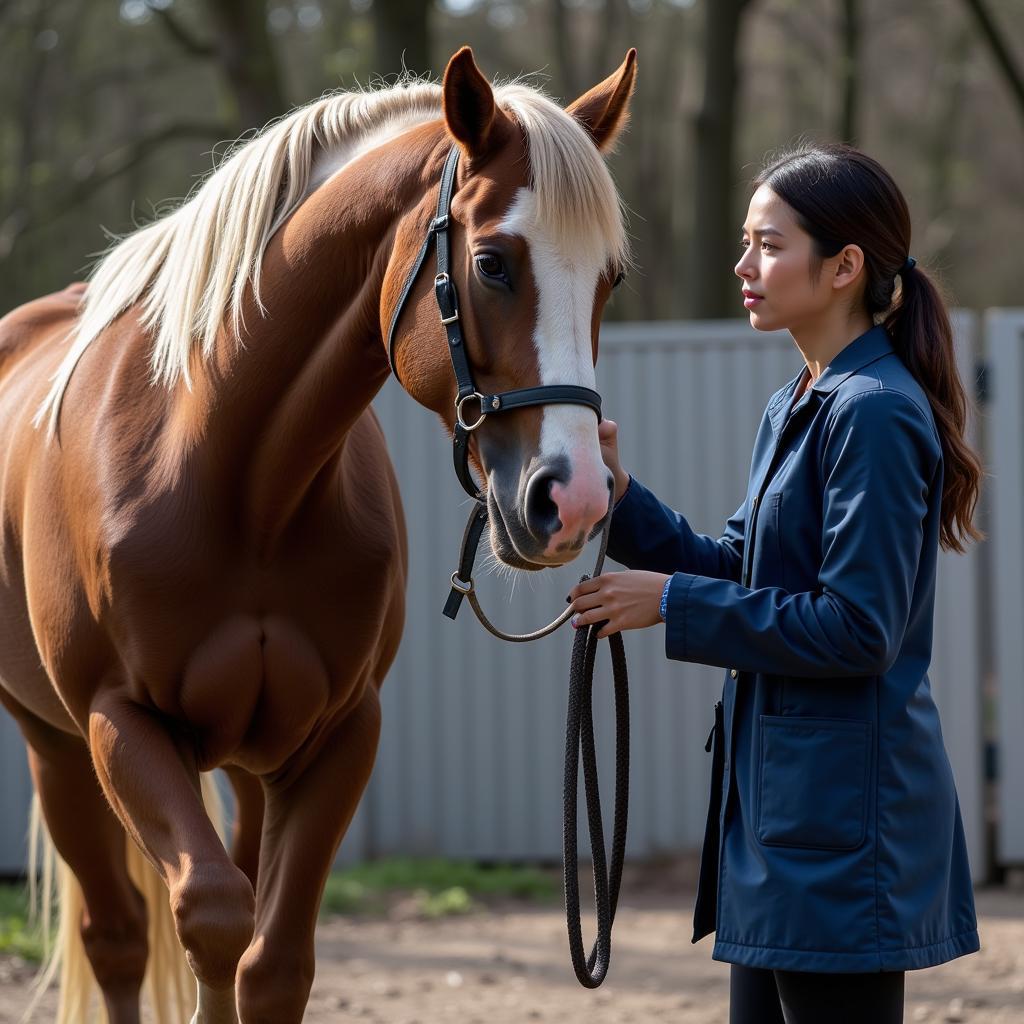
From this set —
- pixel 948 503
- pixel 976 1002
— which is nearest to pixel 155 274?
pixel 948 503

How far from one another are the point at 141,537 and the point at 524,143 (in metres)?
0.89

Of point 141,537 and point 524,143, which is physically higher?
point 524,143

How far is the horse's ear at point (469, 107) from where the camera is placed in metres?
1.91

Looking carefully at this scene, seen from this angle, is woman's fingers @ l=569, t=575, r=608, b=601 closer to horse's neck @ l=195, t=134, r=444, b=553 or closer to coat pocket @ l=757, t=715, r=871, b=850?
coat pocket @ l=757, t=715, r=871, b=850

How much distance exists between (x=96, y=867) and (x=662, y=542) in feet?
5.30

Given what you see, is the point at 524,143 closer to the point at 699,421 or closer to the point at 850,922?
the point at 850,922

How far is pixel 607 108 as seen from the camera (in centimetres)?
216

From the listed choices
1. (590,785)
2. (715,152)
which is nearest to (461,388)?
(590,785)

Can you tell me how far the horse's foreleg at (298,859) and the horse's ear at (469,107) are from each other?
3.55ft

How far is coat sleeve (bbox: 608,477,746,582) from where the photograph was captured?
227 cm

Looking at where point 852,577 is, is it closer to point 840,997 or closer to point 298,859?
point 840,997

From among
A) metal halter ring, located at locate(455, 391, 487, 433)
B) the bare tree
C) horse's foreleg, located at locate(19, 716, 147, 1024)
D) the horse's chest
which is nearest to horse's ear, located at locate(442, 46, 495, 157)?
metal halter ring, located at locate(455, 391, 487, 433)

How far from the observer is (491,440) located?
189 centimetres

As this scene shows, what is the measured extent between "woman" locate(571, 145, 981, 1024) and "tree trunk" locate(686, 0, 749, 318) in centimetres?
669
